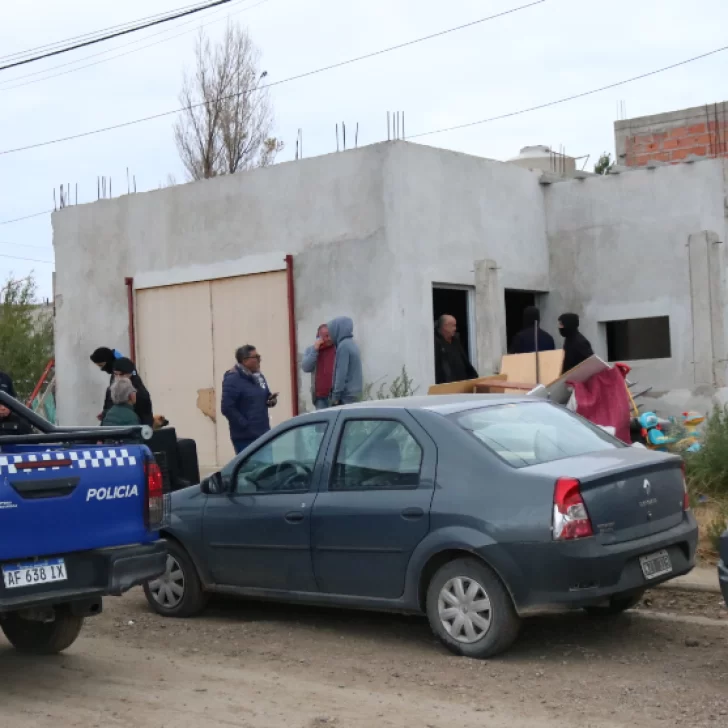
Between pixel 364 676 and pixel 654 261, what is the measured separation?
9290 millimetres

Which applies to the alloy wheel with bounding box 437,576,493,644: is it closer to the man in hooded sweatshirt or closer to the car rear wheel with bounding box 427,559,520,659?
the car rear wheel with bounding box 427,559,520,659

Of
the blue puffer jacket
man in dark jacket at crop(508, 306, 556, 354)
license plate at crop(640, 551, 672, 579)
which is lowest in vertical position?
license plate at crop(640, 551, 672, 579)

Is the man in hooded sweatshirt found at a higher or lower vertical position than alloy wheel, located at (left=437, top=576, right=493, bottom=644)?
higher

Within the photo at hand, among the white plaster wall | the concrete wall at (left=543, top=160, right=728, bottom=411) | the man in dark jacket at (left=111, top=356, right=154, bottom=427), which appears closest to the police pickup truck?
the man in dark jacket at (left=111, top=356, right=154, bottom=427)

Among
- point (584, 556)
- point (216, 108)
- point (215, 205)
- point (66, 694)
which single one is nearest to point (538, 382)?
point (215, 205)

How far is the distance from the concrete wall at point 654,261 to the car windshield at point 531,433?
22.8ft

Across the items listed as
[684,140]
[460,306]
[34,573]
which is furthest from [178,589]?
[684,140]

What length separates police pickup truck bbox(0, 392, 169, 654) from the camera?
5836 millimetres

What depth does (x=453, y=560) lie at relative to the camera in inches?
262

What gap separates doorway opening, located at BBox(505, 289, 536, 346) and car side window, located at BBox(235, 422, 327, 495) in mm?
8017

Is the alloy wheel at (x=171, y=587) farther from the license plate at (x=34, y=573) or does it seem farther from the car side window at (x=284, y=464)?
the license plate at (x=34, y=573)

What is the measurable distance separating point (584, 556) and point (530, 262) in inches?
361

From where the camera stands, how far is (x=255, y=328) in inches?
571

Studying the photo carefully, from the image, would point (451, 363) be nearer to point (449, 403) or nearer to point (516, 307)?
point (516, 307)
